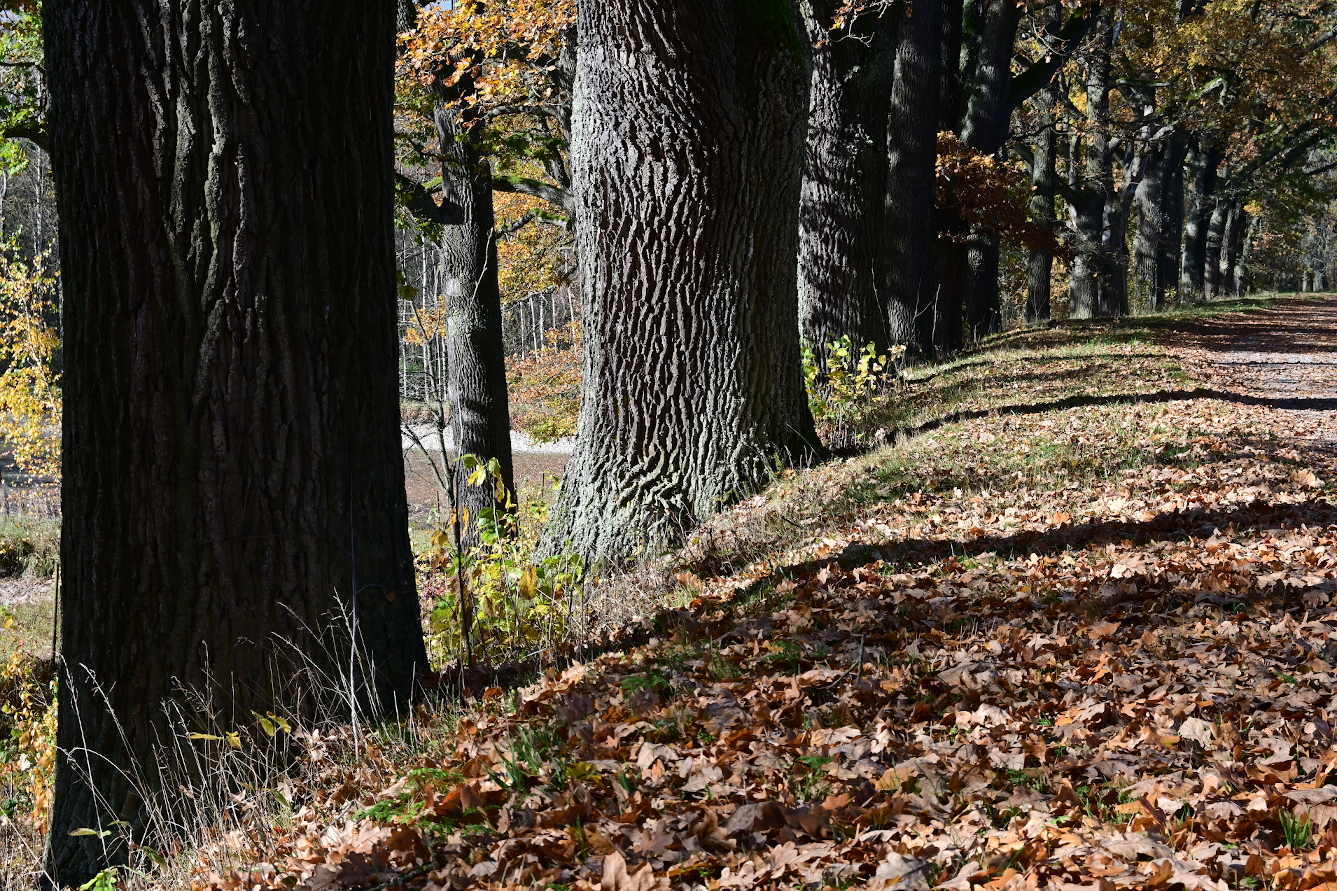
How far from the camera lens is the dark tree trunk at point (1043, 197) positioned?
21.8 m

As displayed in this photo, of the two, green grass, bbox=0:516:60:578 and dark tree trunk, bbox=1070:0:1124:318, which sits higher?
dark tree trunk, bbox=1070:0:1124:318

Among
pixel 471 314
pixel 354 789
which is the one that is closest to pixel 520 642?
pixel 354 789

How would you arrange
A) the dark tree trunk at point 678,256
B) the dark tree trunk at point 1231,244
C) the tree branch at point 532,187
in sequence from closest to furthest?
the dark tree trunk at point 678,256 → the tree branch at point 532,187 → the dark tree trunk at point 1231,244

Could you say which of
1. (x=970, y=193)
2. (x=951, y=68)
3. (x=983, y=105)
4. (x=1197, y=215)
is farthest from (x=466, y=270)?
(x=1197, y=215)

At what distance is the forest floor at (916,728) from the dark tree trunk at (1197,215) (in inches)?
1111

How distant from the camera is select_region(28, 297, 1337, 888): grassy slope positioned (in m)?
2.55

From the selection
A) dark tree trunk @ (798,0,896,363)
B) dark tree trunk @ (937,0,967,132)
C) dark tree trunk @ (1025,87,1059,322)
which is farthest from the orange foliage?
dark tree trunk @ (1025,87,1059,322)

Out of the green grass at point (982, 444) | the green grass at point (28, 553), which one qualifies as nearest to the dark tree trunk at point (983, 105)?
the green grass at point (982, 444)

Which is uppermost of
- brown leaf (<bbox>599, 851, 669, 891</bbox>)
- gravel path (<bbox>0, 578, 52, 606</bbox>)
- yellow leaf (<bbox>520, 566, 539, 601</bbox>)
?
yellow leaf (<bbox>520, 566, 539, 601</bbox>)

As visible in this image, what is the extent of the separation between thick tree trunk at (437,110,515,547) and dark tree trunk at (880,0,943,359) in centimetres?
534

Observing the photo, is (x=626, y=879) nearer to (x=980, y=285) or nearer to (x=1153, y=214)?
(x=980, y=285)

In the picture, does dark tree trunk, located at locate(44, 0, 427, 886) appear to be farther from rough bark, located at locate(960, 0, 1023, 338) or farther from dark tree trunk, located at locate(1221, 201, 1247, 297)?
dark tree trunk, located at locate(1221, 201, 1247, 297)

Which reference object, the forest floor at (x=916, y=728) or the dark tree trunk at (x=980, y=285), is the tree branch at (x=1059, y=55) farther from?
the forest floor at (x=916, y=728)

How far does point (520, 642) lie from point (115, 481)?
201 centimetres
